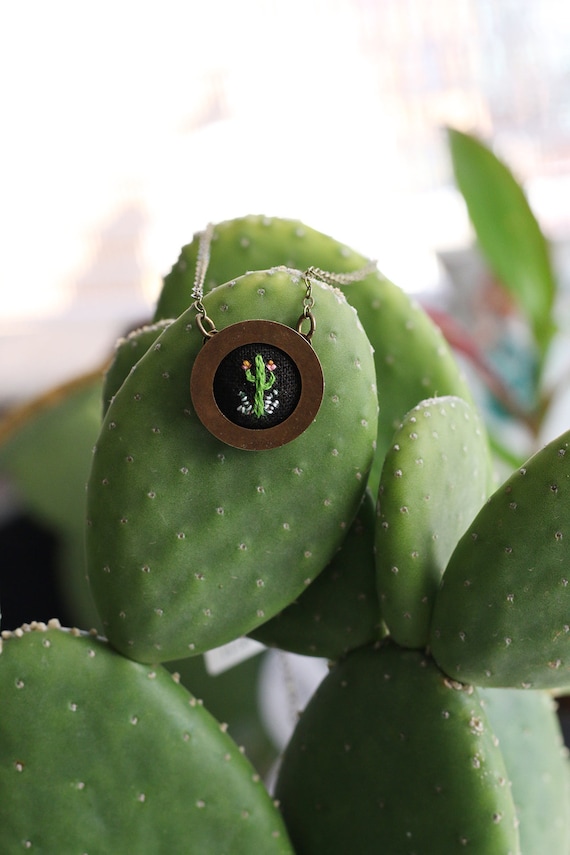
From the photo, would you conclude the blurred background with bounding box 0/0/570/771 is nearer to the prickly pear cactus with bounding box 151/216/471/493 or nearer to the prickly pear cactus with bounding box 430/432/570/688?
the prickly pear cactus with bounding box 151/216/471/493

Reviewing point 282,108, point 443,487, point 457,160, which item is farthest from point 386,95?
point 443,487

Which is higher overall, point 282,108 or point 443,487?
point 282,108

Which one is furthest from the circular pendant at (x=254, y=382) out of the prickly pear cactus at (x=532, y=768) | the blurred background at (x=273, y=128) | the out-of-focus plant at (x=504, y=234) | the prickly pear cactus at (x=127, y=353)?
the blurred background at (x=273, y=128)

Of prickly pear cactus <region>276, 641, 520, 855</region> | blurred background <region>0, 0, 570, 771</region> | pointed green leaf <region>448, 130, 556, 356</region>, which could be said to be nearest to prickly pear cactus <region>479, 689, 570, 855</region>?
prickly pear cactus <region>276, 641, 520, 855</region>

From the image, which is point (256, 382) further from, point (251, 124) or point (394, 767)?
point (251, 124)

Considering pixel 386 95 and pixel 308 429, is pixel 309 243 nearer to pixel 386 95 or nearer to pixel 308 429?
pixel 308 429

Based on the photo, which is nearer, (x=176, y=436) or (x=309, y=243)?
(x=176, y=436)
